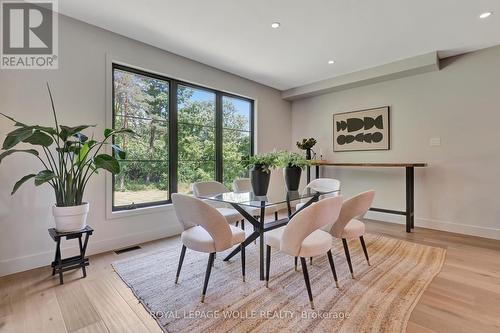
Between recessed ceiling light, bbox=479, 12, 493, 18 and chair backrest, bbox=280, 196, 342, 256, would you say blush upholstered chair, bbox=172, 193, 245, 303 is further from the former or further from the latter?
recessed ceiling light, bbox=479, 12, 493, 18

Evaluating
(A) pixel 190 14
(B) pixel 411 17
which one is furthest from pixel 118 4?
(B) pixel 411 17

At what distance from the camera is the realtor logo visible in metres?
2.38

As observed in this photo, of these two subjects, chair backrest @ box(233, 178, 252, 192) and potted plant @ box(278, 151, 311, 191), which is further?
chair backrest @ box(233, 178, 252, 192)

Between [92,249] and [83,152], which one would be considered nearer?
[83,152]

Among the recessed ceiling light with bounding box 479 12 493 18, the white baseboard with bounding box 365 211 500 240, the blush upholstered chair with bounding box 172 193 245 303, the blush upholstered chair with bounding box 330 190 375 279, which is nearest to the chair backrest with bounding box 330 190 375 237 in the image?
the blush upholstered chair with bounding box 330 190 375 279

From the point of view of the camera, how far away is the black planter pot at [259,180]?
2.58m

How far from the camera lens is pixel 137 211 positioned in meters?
3.21

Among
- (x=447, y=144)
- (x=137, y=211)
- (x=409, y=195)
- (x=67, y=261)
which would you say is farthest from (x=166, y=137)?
(x=447, y=144)

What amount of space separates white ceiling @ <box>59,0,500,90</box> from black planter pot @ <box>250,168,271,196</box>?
1695 mm

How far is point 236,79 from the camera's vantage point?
4.47 metres

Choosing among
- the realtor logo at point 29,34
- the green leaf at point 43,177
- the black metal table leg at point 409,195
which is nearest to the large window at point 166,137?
the realtor logo at point 29,34

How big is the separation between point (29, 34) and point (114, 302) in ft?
9.17

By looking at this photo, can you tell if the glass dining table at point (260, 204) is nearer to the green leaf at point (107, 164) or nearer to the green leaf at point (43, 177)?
the green leaf at point (107, 164)

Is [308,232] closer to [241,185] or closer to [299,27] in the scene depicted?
[241,185]
